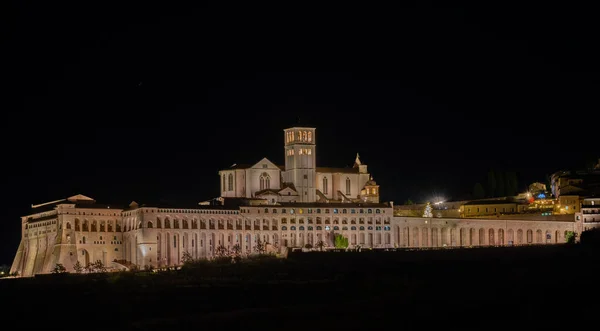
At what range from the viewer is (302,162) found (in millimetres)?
136250

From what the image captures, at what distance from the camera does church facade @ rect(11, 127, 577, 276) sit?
11812 cm

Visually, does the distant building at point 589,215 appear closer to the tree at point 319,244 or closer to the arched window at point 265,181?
the tree at point 319,244

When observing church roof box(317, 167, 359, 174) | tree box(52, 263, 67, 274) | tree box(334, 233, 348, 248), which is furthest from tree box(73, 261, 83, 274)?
church roof box(317, 167, 359, 174)

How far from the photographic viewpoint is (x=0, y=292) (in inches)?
3974

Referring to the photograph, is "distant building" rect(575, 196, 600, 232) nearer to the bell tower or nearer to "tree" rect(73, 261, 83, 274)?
the bell tower

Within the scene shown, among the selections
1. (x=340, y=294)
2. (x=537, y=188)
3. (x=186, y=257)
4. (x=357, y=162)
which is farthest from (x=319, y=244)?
(x=537, y=188)

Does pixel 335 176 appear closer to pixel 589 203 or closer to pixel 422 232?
pixel 422 232

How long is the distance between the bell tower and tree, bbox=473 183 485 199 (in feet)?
102

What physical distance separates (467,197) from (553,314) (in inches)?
3323

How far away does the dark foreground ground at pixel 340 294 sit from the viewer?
76000 mm

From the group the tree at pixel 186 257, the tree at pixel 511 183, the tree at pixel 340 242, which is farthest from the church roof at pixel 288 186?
the tree at pixel 511 183

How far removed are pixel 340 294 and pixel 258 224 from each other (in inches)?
1467

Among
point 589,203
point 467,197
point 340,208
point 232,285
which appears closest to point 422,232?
point 340,208

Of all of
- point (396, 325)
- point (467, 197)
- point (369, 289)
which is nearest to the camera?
point (396, 325)
